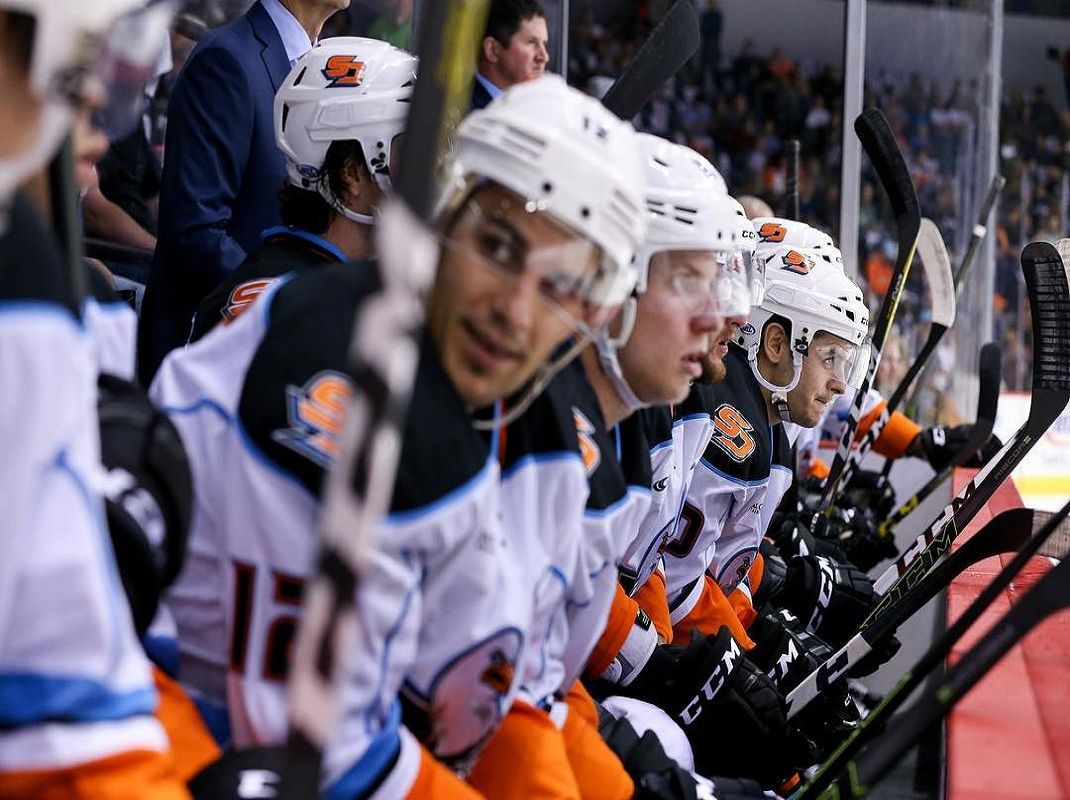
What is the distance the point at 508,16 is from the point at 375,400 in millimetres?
2407

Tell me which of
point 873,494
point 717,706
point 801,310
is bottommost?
point 873,494

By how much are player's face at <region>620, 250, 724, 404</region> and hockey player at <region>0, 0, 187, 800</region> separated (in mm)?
934

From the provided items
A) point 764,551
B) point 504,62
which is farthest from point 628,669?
point 504,62

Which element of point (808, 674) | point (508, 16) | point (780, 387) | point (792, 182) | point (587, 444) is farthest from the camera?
point (792, 182)

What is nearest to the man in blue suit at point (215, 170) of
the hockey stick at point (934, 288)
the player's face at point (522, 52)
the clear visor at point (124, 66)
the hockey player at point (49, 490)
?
the player's face at point (522, 52)

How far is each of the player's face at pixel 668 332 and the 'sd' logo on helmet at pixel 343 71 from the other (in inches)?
22.6

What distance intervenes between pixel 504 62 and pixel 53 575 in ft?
7.83

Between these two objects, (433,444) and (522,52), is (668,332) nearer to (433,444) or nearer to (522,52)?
(433,444)

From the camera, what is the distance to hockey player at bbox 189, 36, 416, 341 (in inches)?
79.8

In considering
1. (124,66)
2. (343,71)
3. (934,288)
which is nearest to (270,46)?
(343,71)

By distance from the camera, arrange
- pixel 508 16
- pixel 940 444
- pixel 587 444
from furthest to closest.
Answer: pixel 940 444 < pixel 508 16 < pixel 587 444

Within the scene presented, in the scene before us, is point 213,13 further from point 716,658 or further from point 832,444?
point 832,444

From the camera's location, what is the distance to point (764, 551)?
332 cm

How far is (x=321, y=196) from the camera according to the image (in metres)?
2.11
